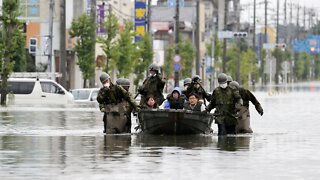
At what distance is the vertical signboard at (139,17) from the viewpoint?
90.5m

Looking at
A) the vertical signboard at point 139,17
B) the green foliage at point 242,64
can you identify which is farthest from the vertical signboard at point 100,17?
the green foliage at point 242,64

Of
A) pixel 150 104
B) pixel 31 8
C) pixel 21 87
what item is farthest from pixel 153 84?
pixel 31 8

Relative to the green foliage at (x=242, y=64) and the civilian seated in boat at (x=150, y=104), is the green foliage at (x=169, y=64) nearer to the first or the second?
the green foliage at (x=242, y=64)

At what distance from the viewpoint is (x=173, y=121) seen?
91.0 ft

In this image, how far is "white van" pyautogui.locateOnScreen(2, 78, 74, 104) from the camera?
190ft

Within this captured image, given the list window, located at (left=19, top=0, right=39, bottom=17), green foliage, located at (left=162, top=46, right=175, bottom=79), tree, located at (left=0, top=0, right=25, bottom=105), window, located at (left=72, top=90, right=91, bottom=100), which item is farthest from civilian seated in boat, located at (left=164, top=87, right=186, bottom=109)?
green foliage, located at (left=162, top=46, right=175, bottom=79)

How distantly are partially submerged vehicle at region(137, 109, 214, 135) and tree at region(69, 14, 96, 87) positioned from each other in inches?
1808

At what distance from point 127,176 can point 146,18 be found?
7622cm

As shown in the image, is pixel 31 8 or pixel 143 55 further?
pixel 143 55

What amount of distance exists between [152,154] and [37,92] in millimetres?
36999

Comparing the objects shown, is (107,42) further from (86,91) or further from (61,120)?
(61,120)

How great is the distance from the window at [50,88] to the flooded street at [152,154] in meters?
23.9

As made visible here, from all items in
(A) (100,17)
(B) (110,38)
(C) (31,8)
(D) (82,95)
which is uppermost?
(C) (31,8)

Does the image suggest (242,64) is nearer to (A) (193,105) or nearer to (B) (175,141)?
(A) (193,105)
